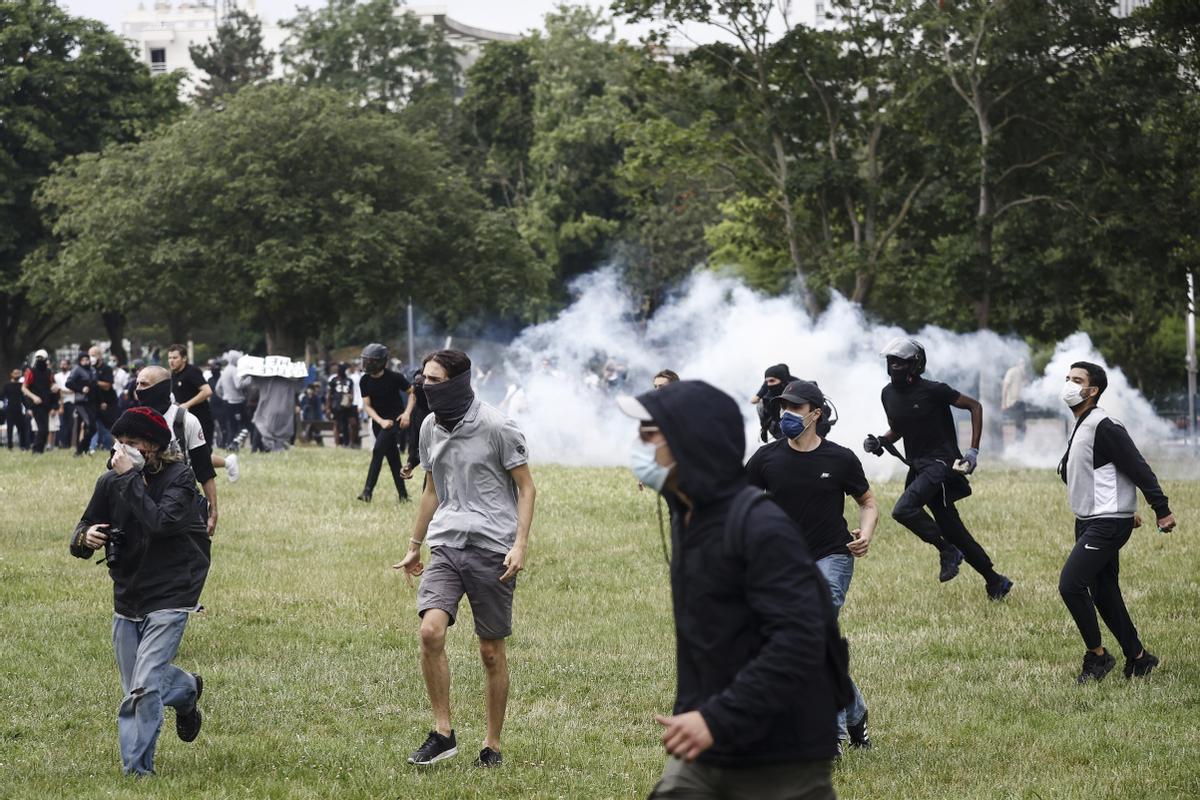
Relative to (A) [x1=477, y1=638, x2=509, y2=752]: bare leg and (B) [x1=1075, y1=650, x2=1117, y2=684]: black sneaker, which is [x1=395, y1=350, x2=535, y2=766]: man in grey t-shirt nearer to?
(A) [x1=477, y1=638, x2=509, y2=752]: bare leg

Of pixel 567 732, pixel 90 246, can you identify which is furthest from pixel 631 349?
pixel 567 732

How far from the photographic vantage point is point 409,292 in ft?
147

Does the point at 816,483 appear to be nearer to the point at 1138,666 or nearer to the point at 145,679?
the point at 1138,666

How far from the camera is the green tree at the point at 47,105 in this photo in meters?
48.8

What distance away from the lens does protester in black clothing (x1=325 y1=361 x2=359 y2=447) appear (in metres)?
32.8

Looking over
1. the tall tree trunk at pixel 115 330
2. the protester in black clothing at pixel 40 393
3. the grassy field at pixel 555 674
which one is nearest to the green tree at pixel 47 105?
the tall tree trunk at pixel 115 330

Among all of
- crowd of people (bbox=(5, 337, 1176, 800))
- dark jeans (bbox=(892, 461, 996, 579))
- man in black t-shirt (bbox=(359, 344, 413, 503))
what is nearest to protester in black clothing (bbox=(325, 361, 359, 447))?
man in black t-shirt (bbox=(359, 344, 413, 503))

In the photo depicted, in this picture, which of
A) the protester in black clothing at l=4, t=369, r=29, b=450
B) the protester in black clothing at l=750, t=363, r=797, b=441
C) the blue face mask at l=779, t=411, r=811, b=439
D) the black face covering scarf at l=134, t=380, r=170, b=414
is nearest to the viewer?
the blue face mask at l=779, t=411, r=811, b=439

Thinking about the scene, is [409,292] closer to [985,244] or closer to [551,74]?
[985,244]

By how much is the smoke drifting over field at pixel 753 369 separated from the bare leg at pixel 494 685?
18.2 m

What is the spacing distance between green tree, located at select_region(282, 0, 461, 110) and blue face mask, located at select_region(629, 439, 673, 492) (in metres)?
65.2

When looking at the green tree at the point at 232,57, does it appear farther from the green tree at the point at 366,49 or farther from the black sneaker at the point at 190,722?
the black sneaker at the point at 190,722

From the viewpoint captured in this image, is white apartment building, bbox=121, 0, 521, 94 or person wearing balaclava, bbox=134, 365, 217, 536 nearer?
person wearing balaclava, bbox=134, 365, 217, 536

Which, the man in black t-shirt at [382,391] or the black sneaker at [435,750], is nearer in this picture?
the black sneaker at [435,750]
